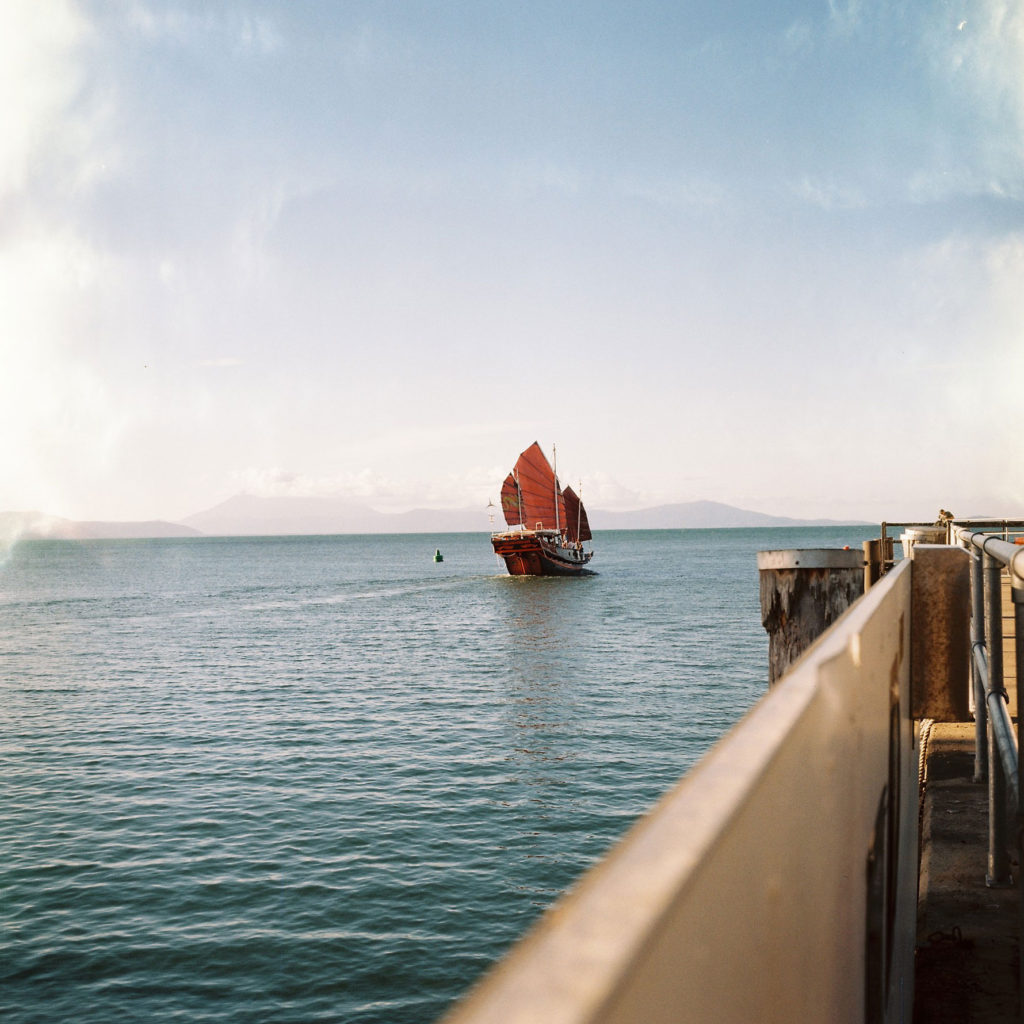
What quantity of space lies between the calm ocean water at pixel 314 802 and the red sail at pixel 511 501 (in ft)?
146

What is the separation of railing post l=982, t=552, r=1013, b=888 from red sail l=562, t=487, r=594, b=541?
81886mm

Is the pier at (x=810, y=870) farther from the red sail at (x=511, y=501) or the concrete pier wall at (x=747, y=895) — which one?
the red sail at (x=511, y=501)

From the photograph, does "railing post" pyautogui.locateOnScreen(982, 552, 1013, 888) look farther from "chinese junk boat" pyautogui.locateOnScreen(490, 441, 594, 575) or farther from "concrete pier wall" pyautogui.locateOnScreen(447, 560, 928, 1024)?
"chinese junk boat" pyautogui.locateOnScreen(490, 441, 594, 575)

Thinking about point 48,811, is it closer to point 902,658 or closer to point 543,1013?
point 902,658

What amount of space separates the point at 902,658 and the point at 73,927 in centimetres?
1087

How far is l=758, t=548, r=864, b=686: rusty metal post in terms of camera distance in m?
7.14

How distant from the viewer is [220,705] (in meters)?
24.4

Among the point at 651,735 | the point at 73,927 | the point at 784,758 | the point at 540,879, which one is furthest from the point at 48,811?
the point at 784,758

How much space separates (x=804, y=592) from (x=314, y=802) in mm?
10183

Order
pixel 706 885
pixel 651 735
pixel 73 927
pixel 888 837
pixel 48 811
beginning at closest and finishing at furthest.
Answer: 1. pixel 706 885
2. pixel 888 837
3. pixel 73 927
4. pixel 48 811
5. pixel 651 735

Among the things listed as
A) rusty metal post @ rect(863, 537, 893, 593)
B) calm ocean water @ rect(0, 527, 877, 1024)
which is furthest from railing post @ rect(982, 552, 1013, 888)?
calm ocean water @ rect(0, 527, 877, 1024)

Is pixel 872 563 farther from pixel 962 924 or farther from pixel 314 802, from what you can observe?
pixel 314 802

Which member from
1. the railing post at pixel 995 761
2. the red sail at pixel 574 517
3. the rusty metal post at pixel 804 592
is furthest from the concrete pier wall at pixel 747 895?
the red sail at pixel 574 517

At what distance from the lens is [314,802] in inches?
598
